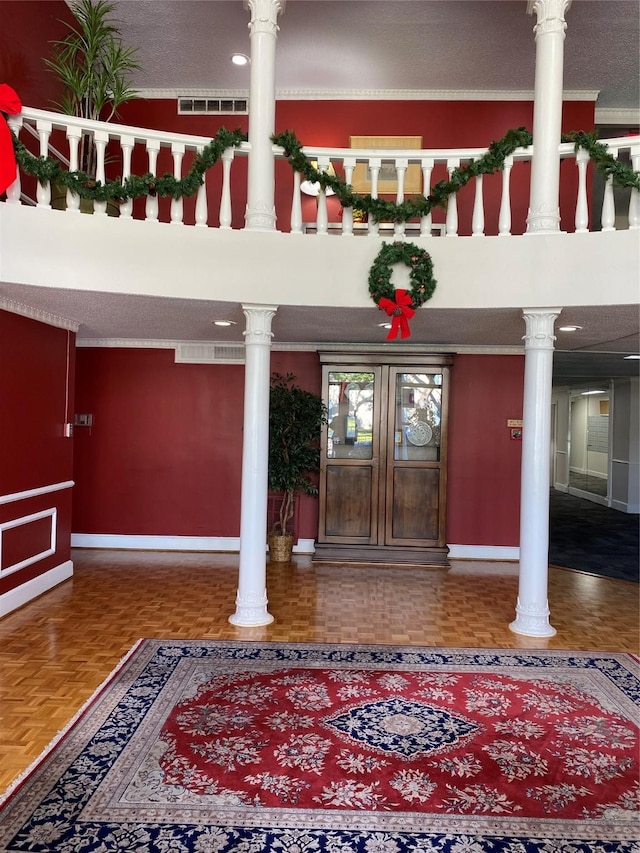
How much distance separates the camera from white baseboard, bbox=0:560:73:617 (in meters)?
4.54

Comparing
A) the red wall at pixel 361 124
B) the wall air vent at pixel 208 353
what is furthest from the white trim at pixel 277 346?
the red wall at pixel 361 124

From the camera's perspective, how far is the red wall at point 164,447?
22.2 feet

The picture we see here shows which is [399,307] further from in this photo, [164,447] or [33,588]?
[33,588]

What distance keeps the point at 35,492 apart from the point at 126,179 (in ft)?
9.04

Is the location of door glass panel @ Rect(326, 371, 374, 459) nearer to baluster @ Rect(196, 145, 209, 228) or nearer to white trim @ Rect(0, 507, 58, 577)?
baluster @ Rect(196, 145, 209, 228)

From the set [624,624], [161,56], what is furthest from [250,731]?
[161,56]

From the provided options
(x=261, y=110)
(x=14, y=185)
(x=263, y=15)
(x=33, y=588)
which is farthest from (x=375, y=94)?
(x=33, y=588)

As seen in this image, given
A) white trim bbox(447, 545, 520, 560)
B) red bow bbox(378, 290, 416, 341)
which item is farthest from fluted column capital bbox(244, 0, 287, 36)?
white trim bbox(447, 545, 520, 560)

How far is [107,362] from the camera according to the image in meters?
6.76

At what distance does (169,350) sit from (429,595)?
4057 mm

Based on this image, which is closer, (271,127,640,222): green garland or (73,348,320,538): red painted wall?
(271,127,640,222): green garland

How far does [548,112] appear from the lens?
13.6 ft

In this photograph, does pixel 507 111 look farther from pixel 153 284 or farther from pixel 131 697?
pixel 131 697

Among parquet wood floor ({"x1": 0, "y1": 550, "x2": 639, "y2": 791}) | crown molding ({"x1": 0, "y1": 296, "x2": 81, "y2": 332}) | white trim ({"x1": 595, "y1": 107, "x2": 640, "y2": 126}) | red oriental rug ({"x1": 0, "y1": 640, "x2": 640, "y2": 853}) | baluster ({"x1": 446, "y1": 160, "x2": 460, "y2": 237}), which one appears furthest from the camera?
white trim ({"x1": 595, "y1": 107, "x2": 640, "y2": 126})
